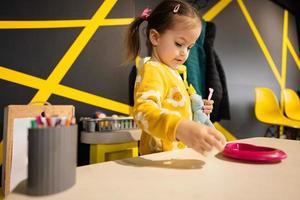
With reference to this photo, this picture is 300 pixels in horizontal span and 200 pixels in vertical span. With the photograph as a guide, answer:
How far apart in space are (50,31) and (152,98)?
1.23 metres

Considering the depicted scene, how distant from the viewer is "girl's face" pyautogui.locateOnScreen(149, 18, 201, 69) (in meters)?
0.79

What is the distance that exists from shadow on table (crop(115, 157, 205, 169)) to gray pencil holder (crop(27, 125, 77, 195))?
221 mm

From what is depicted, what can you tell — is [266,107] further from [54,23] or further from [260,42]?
[54,23]

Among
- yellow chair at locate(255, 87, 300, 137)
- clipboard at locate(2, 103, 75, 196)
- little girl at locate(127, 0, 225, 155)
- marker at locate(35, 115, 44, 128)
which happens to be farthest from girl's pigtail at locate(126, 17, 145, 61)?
yellow chair at locate(255, 87, 300, 137)

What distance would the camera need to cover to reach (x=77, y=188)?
41cm

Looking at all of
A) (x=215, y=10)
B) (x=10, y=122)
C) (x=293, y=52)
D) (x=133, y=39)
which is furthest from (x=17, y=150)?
(x=293, y=52)

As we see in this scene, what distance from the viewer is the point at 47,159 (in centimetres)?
35

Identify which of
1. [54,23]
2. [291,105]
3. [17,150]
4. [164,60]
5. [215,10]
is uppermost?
[215,10]

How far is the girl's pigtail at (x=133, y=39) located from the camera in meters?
0.91

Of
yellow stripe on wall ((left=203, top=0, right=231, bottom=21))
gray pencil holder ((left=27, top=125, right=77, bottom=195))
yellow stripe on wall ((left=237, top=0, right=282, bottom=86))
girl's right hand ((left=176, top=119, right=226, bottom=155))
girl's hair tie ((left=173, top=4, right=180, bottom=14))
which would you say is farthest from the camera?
yellow stripe on wall ((left=237, top=0, right=282, bottom=86))

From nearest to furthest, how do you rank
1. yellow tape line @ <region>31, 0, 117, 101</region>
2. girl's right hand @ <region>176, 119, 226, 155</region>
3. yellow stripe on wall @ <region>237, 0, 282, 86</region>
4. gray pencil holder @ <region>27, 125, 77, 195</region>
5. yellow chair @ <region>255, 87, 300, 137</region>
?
gray pencil holder @ <region>27, 125, 77, 195</region>
girl's right hand @ <region>176, 119, 226, 155</region>
yellow tape line @ <region>31, 0, 117, 101</region>
yellow chair @ <region>255, 87, 300, 137</region>
yellow stripe on wall @ <region>237, 0, 282, 86</region>

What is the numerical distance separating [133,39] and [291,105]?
10.5 ft

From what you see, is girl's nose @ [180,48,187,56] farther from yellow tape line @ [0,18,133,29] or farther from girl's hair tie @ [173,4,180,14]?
yellow tape line @ [0,18,133,29]

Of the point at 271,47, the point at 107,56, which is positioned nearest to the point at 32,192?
the point at 107,56
